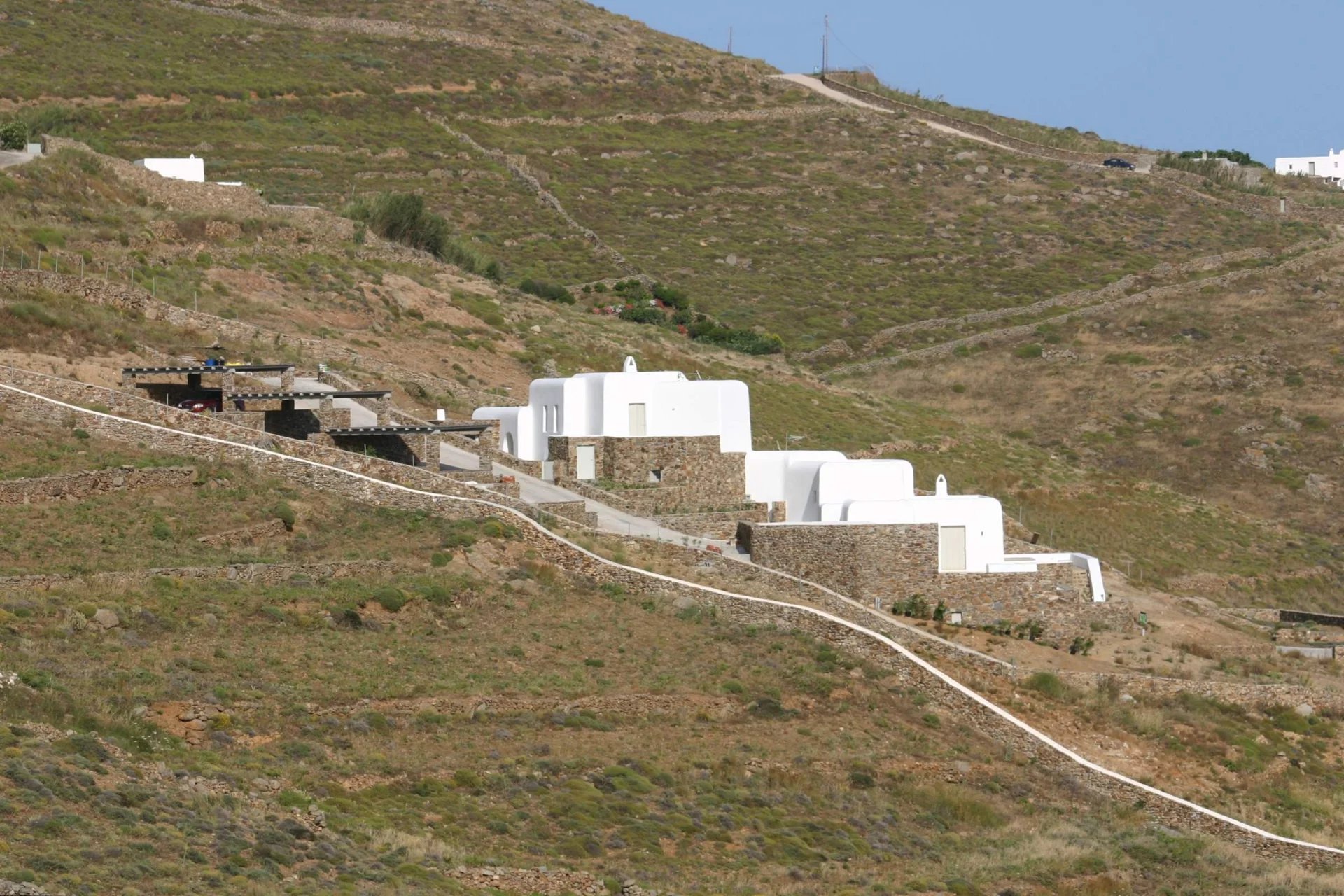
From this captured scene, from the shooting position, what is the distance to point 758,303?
80.6 m

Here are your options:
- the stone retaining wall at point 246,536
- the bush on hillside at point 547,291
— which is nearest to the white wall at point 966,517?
the stone retaining wall at point 246,536

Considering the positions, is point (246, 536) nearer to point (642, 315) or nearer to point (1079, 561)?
point (1079, 561)

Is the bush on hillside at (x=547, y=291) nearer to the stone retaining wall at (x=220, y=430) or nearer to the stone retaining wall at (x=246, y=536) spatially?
the stone retaining wall at (x=220, y=430)

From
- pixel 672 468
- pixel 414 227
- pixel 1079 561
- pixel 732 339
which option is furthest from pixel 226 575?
pixel 732 339

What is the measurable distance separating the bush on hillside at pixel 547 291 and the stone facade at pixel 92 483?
32.6m

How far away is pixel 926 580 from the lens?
133ft

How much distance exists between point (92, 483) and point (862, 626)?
13293 millimetres

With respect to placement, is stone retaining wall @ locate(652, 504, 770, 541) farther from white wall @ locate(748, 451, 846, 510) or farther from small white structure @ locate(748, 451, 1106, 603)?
white wall @ locate(748, 451, 846, 510)

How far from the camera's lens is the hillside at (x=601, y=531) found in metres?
28.4

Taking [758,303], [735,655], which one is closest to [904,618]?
[735,655]

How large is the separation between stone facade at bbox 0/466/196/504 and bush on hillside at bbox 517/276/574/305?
107 feet

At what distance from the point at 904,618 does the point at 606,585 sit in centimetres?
575

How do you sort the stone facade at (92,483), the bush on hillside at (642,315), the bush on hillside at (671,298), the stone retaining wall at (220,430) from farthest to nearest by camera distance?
the bush on hillside at (671,298), the bush on hillside at (642,315), the stone retaining wall at (220,430), the stone facade at (92,483)

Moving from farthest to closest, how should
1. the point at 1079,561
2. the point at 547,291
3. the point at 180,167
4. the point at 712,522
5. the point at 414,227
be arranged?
the point at 547,291
the point at 414,227
the point at 180,167
the point at 712,522
the point at 1079,561
